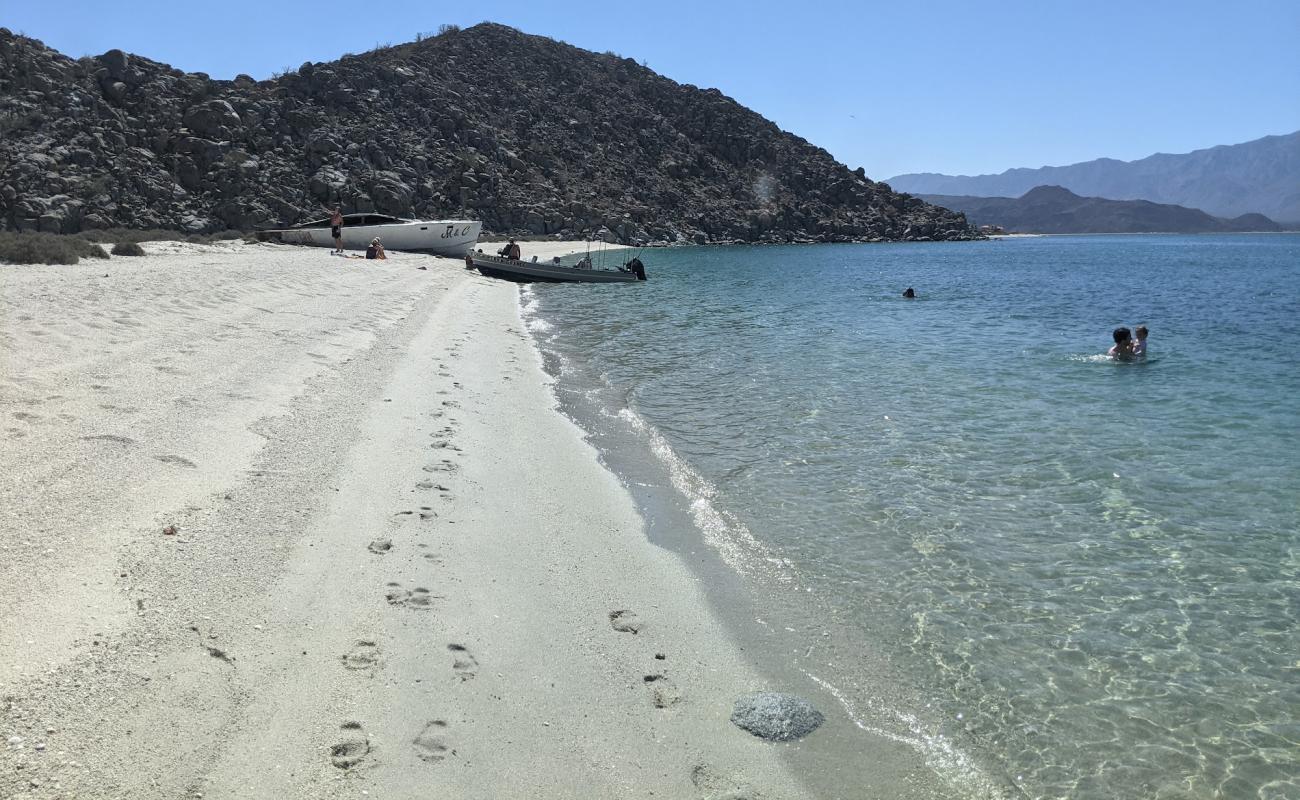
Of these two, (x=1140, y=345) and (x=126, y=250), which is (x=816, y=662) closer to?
(x=1140, y=345)

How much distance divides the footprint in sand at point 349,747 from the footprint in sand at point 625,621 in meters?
1.89

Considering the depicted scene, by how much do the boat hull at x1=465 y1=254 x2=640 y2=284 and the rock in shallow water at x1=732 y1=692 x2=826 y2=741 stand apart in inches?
1228

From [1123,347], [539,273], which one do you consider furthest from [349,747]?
[539,273]

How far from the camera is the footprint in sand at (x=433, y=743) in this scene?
3660mm

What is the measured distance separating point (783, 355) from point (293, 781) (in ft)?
49.1

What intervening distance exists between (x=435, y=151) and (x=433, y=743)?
237 feet

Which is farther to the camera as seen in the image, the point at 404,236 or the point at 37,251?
the point at 404,236

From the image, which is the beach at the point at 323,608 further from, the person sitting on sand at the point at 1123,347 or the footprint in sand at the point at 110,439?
the person sitting on sand at the point at 1123,347

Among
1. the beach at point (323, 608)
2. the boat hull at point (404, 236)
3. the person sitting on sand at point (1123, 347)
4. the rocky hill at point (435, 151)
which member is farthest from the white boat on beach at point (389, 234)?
the person sitting on sand at point (1123, 347)

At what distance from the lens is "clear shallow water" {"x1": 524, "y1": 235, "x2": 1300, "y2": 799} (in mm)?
4609

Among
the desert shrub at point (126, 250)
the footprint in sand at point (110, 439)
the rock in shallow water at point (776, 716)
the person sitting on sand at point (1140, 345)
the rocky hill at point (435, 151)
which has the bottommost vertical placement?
the rock in shallow water at point (776, 716)

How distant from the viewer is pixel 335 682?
4070 millimetres

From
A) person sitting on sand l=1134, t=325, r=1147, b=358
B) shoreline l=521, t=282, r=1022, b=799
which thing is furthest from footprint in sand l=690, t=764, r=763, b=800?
person sitting on sand l=1134, t=325, r=1147, b=358

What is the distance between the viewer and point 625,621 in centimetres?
535
